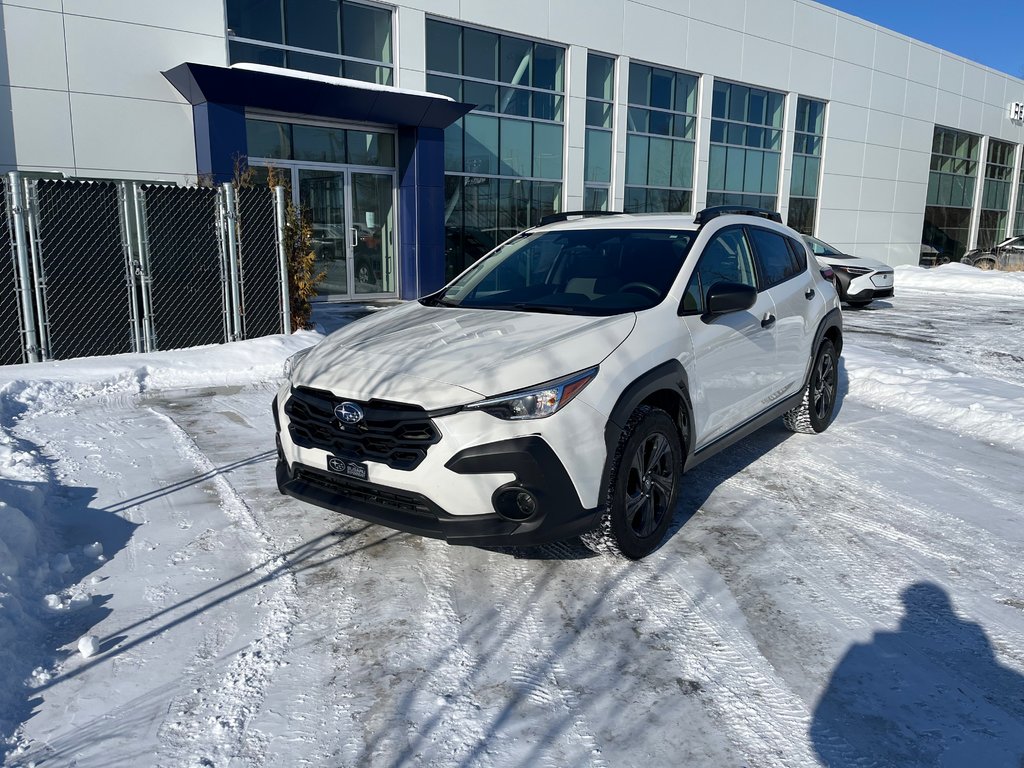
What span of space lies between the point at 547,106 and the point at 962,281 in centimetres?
1339

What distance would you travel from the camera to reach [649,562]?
→ 3988 millimetres

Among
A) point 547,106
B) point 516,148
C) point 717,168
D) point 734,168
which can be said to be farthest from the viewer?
point 734,168

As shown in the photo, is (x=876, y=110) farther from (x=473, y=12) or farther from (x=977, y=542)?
(x=977, y=542)

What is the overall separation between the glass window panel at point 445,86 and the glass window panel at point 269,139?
3.31m

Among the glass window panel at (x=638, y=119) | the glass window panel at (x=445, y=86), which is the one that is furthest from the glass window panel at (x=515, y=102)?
the glass window panel at (x=638, y=119)

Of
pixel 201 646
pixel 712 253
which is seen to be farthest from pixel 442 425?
pixel 712 253

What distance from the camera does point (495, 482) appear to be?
334 centimetres

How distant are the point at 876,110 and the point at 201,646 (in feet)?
97.6

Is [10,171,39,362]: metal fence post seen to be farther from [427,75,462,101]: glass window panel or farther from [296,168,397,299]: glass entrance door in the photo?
[427,75,462,101]: glass window panel

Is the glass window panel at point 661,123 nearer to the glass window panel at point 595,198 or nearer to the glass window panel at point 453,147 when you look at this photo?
the glass window panel at point 595,198

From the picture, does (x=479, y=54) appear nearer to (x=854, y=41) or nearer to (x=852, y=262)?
(x=852, y=262)

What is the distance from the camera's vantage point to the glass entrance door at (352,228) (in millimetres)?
14781

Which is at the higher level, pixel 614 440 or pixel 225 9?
pixel 225 9

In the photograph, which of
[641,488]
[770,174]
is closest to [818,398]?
[641,488]
